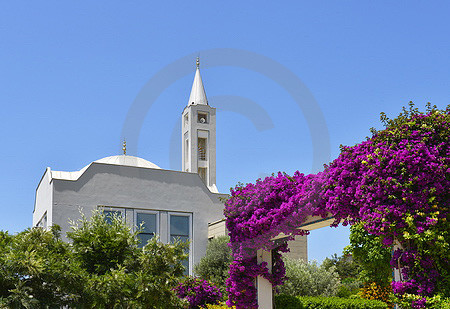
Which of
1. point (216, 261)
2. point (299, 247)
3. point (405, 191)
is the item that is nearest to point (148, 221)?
point (216, 261)

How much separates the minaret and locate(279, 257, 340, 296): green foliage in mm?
14678

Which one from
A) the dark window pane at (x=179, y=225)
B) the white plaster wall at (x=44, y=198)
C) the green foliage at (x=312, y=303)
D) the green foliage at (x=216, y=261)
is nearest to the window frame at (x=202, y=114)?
the white plaster wall at (x=44, y=198)

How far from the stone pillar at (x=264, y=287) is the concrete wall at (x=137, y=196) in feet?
19.6

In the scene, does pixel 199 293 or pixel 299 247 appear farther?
pixel 299 247

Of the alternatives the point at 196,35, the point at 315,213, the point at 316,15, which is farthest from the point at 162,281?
the point at 316,15

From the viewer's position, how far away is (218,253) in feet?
56.1

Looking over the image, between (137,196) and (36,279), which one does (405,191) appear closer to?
(36,279)

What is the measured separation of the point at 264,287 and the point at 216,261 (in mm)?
4988

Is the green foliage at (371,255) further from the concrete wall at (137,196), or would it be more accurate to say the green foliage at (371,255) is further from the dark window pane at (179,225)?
the dark window pane at (179,225)

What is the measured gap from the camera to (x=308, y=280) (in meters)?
17.4

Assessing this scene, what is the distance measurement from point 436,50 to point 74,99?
7823 mm

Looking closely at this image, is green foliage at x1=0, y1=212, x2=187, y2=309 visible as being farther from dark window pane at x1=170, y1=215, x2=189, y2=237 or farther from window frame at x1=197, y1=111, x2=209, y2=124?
window frame at x1=197, y1=111, x2=209, y2=124

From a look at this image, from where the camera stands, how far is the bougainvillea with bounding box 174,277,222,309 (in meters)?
14.9

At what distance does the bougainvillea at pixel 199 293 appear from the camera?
14883 mm
